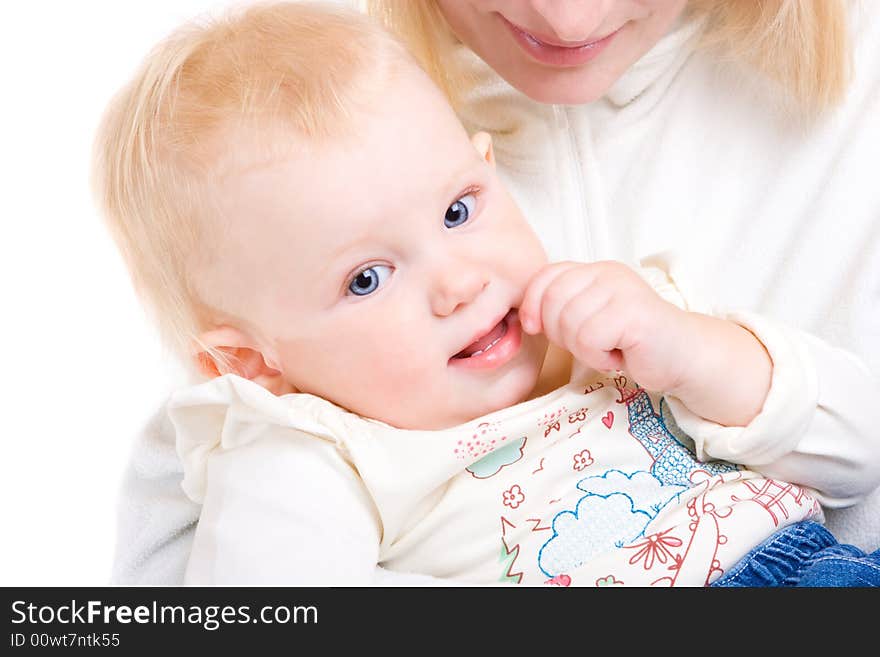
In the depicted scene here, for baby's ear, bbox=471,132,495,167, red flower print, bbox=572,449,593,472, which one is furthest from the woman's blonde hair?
red flower print, bbox=572,449,593,472

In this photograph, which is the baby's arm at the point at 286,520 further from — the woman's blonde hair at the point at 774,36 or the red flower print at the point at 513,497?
the woman's blonde hair at the point at 774,36

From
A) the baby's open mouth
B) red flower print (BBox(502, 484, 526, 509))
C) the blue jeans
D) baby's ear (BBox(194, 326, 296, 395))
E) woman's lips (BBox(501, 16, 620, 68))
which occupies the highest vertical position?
woman's lips (BBox(501, 16, 620, 68))

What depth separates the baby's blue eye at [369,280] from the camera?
1396 millimetres

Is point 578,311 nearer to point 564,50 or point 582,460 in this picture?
point 582,460

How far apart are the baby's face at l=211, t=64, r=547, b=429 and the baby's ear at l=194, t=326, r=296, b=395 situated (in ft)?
0.10

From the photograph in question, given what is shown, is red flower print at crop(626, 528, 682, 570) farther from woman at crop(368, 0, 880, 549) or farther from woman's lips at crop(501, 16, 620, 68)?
woman's lips at crop(501, 16, 620, 68)

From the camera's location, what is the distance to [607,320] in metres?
1.38

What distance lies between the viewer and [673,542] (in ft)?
4.56

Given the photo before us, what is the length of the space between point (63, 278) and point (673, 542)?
1.65 meters

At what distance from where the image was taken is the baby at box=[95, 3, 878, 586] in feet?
4.50

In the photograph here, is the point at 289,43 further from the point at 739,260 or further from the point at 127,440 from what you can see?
the point at 127,440

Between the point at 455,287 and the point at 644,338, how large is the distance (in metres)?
0.21

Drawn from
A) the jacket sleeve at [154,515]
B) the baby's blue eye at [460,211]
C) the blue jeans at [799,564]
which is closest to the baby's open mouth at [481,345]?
the baby's blue eye at [460,211]

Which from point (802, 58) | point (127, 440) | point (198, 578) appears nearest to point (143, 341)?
point (127, 440)
